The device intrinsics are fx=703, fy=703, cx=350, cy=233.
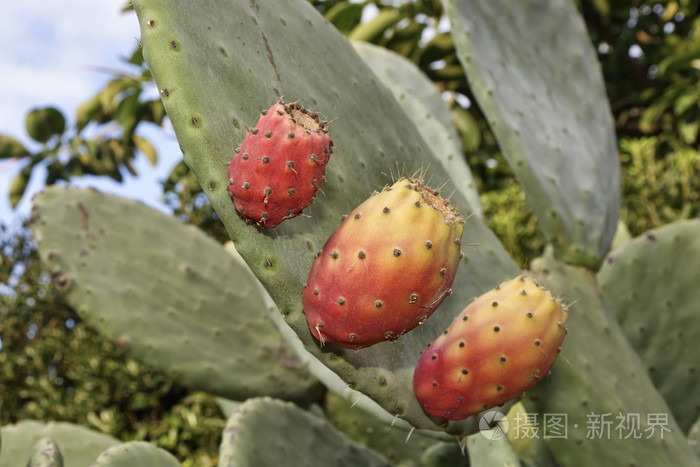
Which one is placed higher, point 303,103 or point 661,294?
point 303,103

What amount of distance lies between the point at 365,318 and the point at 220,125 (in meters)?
0.33

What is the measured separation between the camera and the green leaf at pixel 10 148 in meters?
3.75

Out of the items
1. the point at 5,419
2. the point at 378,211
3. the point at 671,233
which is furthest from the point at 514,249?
the point at 5,419

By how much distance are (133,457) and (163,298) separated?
0.69 m

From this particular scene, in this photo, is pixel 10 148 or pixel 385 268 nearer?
pixel 385 268

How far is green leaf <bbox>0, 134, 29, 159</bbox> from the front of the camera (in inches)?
148

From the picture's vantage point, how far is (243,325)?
207 cm

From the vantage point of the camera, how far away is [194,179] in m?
3.34

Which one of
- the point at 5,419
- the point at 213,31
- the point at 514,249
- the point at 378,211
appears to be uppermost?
the point at 213,31

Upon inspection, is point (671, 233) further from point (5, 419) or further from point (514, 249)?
point (5, 419)

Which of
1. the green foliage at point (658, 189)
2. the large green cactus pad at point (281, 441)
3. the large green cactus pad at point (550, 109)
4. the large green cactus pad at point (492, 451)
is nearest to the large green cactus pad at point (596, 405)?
the large green cactus pad at point (492, 451)

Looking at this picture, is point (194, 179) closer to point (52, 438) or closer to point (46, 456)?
point (52, 438)

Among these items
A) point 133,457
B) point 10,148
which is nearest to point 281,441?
point 133,457

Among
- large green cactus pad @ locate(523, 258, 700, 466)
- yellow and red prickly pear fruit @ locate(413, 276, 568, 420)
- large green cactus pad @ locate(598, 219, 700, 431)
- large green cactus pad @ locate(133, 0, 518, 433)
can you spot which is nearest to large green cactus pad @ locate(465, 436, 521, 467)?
large green cactus pad @ locate(523, 258, 700, 466)
